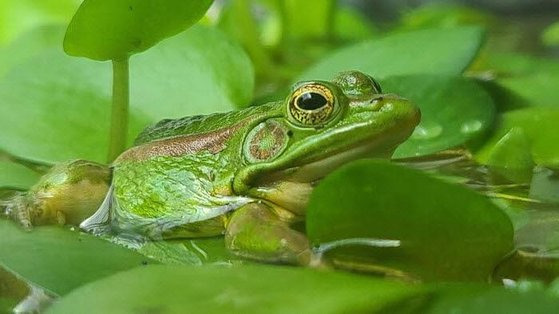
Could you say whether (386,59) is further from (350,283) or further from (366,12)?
(366,12)

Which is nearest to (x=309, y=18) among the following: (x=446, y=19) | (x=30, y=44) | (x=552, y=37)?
(x=446, y=19)

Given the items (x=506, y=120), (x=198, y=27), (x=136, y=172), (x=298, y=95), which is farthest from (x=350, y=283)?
(x=198, y=27)

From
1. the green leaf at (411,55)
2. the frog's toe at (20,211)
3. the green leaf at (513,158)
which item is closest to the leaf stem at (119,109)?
the frog's toe at (20,211)

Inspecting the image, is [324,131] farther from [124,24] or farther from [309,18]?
[309,18]

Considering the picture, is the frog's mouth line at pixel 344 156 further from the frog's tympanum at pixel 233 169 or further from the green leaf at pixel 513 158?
the green leaf at pixel 513 158

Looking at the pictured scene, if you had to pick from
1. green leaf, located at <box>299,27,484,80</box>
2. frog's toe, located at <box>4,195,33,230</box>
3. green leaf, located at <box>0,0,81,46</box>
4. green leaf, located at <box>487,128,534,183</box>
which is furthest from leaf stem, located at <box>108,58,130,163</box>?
green leaf, located at <box>0,0,81,46</box>

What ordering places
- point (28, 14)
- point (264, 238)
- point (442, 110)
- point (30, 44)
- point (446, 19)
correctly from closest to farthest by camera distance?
point (264, 238) < point (442, 110) < point (30, 44) < point (28, 14) < point (446, 19)
